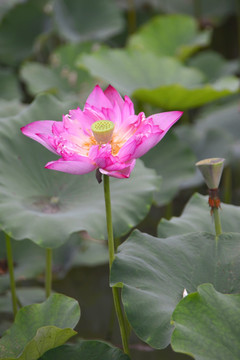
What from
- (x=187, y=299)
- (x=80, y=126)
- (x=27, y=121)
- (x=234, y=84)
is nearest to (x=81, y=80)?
(x=234, y=84)

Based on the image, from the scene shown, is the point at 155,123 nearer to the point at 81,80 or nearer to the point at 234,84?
the point at 234,84

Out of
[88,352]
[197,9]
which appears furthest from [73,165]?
[197,9]

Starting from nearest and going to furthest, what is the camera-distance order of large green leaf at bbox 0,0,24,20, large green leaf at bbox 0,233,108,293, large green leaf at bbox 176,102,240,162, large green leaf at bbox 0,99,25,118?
large green leaf at bbox 0,233,108,293 → large green leaf at bbox 0,99,25,118 → large green leaf at bbox 176,102,240,162 → large green leaf at bbox 0,0,24,20

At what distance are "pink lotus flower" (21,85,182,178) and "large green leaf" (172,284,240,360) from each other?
0.73 feet

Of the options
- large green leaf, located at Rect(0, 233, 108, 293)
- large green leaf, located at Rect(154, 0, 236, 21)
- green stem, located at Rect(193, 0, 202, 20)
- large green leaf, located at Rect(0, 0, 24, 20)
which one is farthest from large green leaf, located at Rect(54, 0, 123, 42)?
large green leaf, located at Rect(0, 233, 108, 293)

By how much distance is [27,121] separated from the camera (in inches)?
57.6

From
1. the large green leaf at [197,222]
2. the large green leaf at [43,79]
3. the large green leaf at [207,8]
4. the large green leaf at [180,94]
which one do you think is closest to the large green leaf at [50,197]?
the large green leaf at [197,222]

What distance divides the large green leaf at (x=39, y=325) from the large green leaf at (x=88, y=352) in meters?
0.02

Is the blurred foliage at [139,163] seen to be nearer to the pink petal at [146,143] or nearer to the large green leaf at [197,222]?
the large green leaf at [197,222]

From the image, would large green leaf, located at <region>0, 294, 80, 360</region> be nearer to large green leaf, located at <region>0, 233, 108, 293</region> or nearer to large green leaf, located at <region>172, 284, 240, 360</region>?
large green leaf, located at <region>172, 284, 240, 360</region>

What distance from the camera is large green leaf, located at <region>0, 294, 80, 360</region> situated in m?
1.03

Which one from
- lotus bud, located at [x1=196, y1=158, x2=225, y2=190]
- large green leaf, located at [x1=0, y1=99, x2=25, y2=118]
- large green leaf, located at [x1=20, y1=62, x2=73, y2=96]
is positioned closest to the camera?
lotus bud, located at [x1=196, y1=158, x2=225, y2=190]

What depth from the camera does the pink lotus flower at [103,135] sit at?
0.90 meters

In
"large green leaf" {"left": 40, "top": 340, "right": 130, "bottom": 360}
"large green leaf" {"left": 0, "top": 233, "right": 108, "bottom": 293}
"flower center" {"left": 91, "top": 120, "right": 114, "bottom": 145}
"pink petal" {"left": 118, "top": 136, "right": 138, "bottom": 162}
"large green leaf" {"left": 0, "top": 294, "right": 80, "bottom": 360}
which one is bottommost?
"large green leaf" {"left": 0, "top": 233, "right": 108, "bottom": 293}
